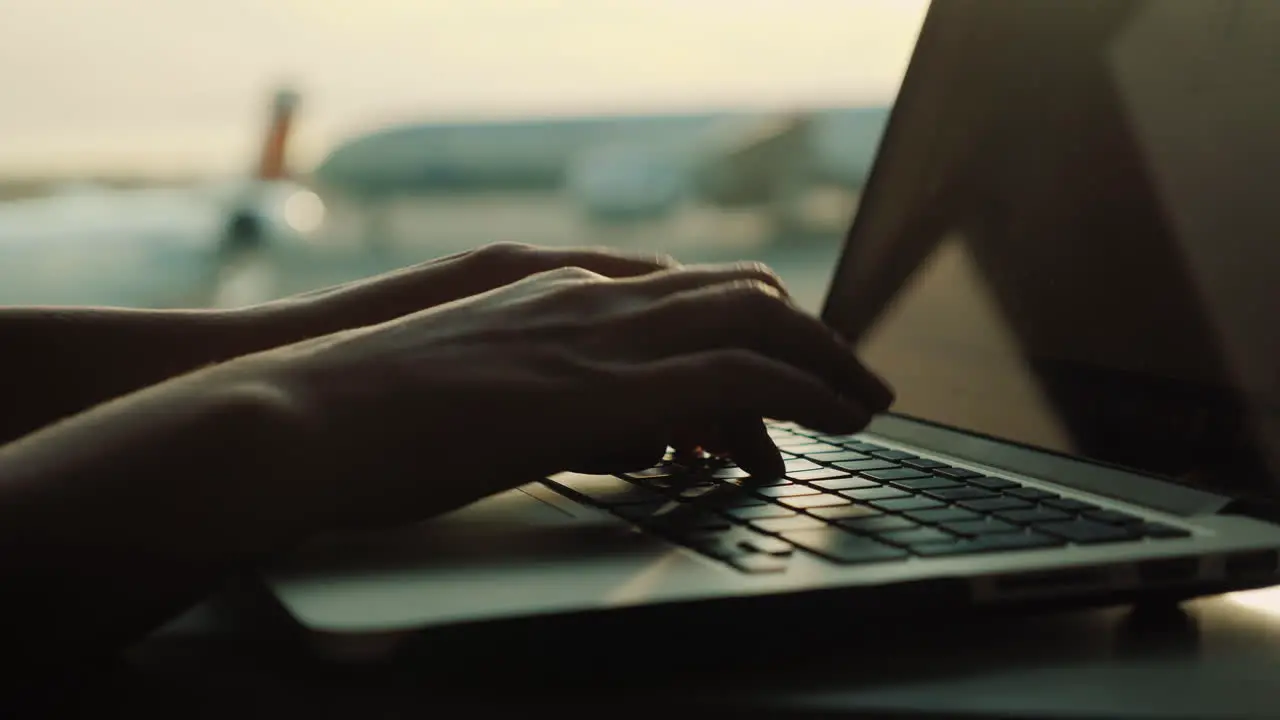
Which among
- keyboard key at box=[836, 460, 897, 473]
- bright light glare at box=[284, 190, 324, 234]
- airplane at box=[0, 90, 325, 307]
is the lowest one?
airplane at box=[0, 90, 325, 307]

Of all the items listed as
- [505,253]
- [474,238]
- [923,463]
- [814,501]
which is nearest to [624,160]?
[474,238]

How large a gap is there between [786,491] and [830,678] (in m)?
0.17

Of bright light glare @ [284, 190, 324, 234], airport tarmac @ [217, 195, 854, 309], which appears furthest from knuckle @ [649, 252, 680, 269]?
bright light glare @ [284, 190, 324, 234]

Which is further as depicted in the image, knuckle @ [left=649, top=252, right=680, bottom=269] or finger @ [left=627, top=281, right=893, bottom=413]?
knuckle @ [left=649, top=252, right=680, bottom=269]

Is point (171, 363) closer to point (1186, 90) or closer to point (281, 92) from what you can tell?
point (1186, 90)

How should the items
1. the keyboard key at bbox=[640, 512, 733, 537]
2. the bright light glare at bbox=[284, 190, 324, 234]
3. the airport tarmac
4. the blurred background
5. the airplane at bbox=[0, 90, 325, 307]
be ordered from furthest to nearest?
the bright light glare at bbox=[284, 190, 324, 234]
the airport tarmac
the airplane at bbox=[0, 90, 325, 307]
the blurred background
the keyboard key at bbox=[640, 512, 733, 537]

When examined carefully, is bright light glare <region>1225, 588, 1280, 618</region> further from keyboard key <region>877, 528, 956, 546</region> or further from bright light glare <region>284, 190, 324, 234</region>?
Answer: bright light glare <region>284, 190, 324, 234</region>

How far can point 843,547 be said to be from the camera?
0.40 meters

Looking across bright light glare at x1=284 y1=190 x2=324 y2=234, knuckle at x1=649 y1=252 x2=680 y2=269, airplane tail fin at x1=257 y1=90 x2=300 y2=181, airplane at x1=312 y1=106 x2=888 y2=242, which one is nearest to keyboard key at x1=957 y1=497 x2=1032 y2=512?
knuckle at x1=649 y1=252 x2=680 y2=269

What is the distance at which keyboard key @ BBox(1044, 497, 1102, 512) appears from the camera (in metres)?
0.47

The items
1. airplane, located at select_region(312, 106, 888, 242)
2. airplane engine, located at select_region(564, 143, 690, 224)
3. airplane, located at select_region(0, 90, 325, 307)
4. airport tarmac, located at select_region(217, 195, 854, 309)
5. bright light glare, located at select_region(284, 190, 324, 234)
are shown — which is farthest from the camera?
airplane engine, located at select_region(564, 143, 690, 224)

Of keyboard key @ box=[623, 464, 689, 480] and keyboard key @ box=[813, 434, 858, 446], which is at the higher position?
keyboard key @ box=[813, 434, 858, 446]

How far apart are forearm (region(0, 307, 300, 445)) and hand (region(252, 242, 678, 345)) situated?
0.04 feet

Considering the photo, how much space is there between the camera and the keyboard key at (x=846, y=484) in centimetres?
52
